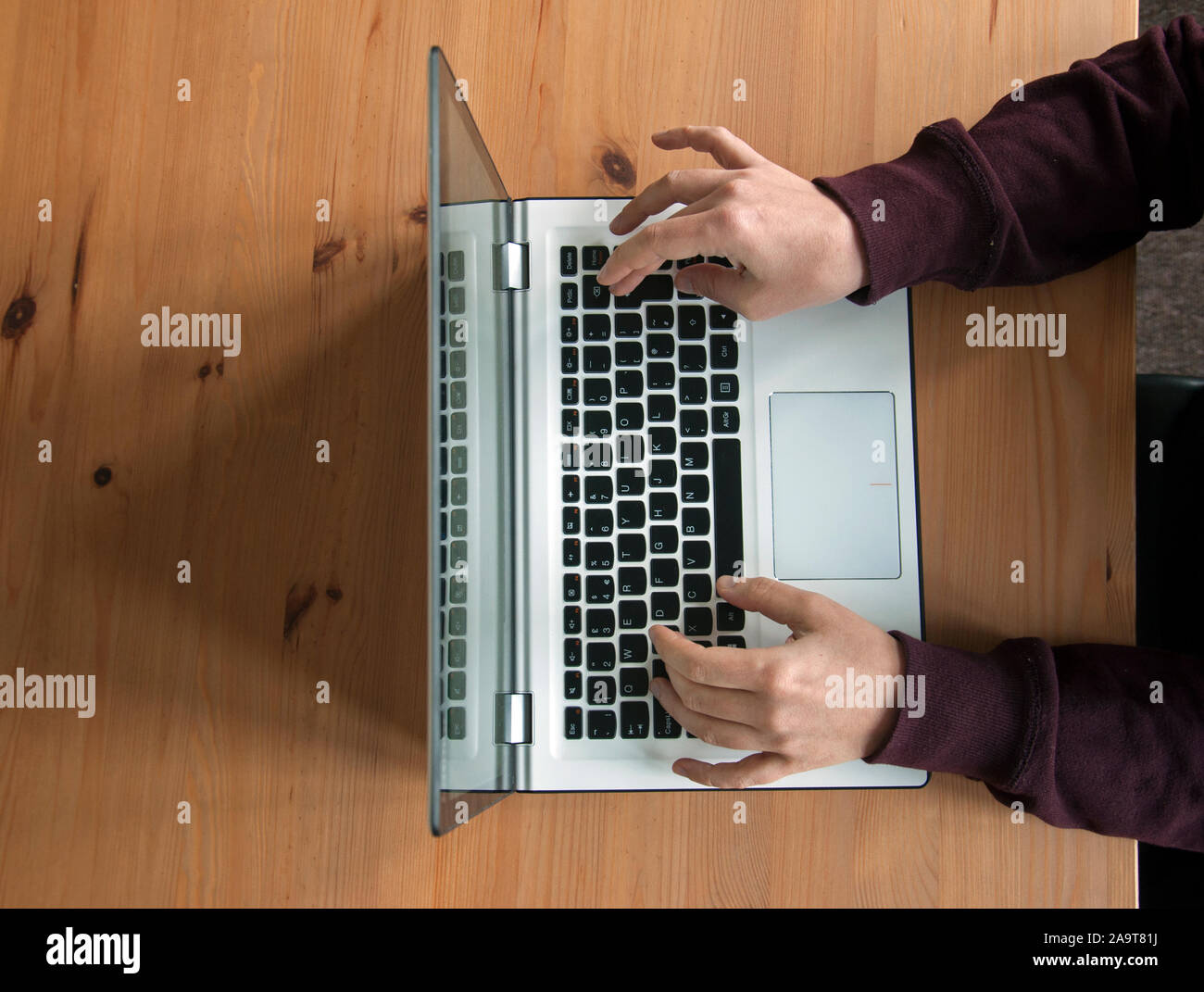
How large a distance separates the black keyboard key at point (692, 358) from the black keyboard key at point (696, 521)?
0.11 m

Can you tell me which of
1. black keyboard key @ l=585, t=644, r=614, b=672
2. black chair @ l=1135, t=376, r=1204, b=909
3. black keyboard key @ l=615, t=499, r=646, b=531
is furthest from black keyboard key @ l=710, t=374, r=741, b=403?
black chair @ l=1135, t=376, r=1204, b=909

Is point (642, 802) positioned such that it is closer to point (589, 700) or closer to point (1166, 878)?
point (589, 700)

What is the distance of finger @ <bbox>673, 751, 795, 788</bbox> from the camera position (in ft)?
1.84

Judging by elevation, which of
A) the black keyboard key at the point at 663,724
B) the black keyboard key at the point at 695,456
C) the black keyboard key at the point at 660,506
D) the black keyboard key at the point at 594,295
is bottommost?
the black keyboard key at the point at 663,724

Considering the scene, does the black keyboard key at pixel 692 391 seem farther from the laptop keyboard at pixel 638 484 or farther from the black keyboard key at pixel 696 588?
the black keyboard key at pixel 696 588

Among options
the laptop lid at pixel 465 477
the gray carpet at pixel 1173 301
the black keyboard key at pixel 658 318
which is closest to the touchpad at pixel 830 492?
the black keyboard key at pixel 658 318

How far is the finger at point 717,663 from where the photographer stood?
21.1 inches

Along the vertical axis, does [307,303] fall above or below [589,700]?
above

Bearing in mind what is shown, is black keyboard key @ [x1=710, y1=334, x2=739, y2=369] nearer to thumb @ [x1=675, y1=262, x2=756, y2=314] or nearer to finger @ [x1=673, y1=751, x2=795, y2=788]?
thumb @ [x1=675, y1=262, x2=756, y2=314]
